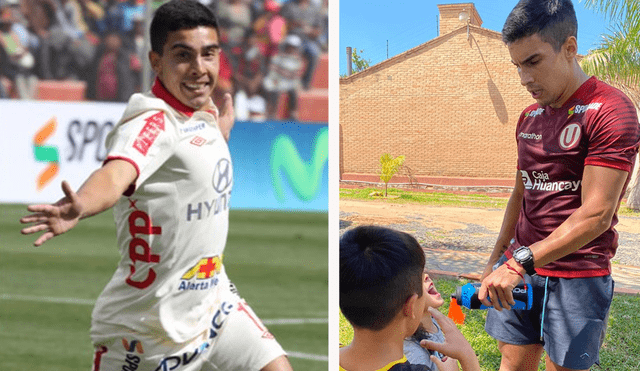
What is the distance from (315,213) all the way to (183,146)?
5674 millimetres

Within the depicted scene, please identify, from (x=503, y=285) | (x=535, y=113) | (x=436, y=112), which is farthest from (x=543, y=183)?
(x=436, y=112)

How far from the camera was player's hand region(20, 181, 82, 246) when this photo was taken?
4.63 feet

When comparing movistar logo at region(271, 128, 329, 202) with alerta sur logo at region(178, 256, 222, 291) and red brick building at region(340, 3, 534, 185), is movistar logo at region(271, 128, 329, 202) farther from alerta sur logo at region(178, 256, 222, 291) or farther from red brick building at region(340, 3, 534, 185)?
alerta sur logo at region(178, 256, 222, 291)

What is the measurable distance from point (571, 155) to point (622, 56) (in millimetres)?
412

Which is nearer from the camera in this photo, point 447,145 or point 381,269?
point 381,269

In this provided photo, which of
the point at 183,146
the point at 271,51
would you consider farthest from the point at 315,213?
the point at 183,146

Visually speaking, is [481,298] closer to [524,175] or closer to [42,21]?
[524,175]

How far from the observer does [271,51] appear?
543 centimetres

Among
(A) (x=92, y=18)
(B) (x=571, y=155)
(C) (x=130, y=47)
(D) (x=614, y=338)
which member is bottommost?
(D) (x=614, y=338)

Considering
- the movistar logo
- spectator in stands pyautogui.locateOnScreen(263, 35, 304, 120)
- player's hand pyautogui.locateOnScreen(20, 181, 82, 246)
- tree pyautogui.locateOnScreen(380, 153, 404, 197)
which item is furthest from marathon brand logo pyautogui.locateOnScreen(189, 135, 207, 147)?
spectator in stands pyautogui.locateOnScreen(263, 35, 304, 120)

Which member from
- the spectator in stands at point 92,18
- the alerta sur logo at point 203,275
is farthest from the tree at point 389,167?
the spectator in stands at point 92,18

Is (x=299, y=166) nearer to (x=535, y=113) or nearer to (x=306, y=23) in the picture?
(x=306, y=23)

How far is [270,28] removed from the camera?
5484mm

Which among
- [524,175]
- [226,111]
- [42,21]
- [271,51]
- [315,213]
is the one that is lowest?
[315,213]
